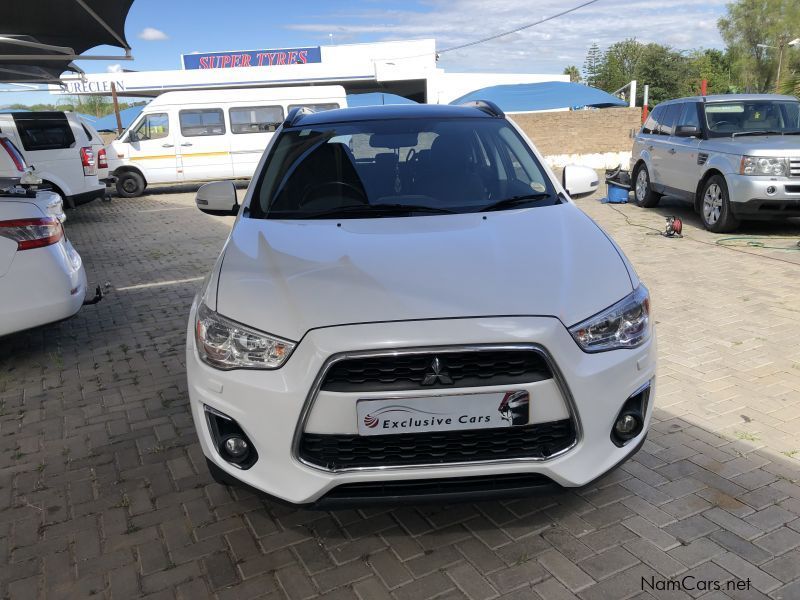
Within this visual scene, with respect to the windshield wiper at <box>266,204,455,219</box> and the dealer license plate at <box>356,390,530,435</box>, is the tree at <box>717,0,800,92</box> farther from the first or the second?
the dealer license plate at <box>356,390,530,435</box>

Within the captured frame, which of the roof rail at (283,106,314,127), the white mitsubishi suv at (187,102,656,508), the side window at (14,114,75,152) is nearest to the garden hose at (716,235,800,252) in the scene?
the roof rail at (283,106,314,127)

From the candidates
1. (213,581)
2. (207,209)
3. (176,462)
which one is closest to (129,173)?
(207,209)

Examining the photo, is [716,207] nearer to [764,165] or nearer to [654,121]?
[764,165]

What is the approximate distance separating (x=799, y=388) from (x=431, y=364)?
2952 mm

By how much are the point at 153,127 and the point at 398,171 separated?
1447cm

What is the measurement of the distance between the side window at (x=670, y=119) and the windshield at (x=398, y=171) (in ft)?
24.2

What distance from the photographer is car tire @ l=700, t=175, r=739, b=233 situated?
335 inches

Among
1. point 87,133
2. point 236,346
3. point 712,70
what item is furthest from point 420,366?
point 712,70

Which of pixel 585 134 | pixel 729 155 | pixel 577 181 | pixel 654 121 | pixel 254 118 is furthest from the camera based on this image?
pixel 585 134

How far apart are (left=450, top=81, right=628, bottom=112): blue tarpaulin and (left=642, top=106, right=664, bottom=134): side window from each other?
9732 millimetres

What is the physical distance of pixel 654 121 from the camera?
1104cm

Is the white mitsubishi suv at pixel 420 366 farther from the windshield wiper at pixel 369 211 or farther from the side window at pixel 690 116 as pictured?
the side window at pixel 690 116

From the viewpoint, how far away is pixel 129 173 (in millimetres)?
16469

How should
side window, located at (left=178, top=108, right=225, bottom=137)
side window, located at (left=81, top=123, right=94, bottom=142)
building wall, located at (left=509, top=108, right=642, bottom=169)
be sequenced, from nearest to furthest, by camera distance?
side window, located at (left=81, top=123, right=94, bottom=142), side window, located at (left=178, top=108, right=225, bottom=137), building wall, located at (left=509, top=108, right=642, bottom=169)
